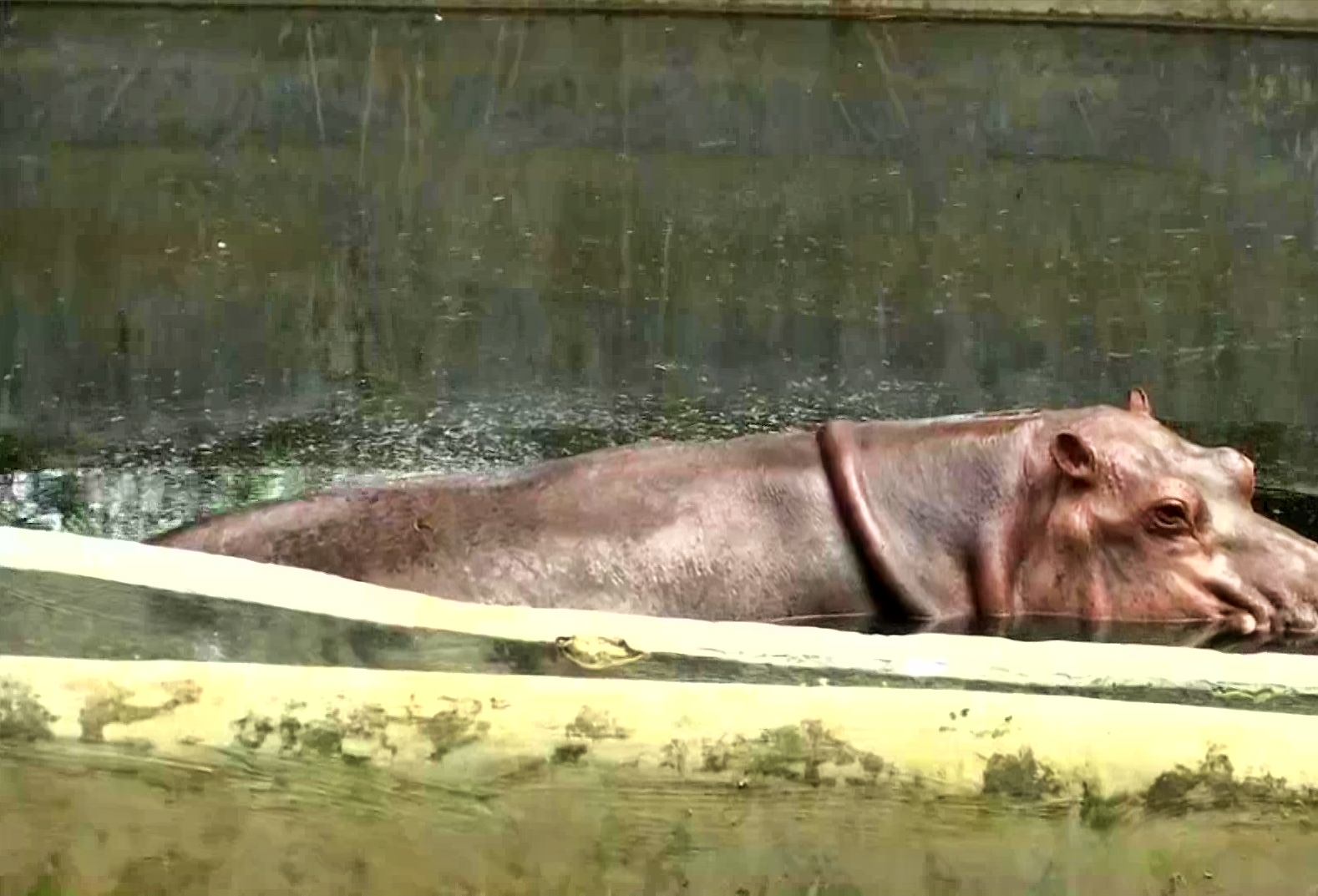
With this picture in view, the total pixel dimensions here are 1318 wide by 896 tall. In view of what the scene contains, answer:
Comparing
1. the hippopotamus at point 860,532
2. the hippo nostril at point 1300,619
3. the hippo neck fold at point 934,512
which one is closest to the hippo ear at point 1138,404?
the hippopotamus at point 860,532

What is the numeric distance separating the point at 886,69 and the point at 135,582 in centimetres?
646

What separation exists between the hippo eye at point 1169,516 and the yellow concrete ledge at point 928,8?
5480 mm

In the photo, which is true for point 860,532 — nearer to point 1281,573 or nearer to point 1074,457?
point 1074,457

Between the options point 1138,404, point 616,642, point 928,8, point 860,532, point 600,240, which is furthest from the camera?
point 928,8

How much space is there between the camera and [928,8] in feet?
25.7

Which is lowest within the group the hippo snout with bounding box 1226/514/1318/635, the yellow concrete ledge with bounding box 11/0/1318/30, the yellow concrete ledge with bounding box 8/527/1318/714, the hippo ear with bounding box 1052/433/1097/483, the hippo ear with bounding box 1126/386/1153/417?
the yellow concrete ledge with bounding box 8/527/1318/714

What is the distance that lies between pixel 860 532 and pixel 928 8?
18.6 ft

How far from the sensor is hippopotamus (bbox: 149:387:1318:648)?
2.70 meters

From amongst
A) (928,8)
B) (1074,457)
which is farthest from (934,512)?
(928,8)

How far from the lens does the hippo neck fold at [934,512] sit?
2771mm

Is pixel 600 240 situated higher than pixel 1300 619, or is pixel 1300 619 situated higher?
pixel 600 240

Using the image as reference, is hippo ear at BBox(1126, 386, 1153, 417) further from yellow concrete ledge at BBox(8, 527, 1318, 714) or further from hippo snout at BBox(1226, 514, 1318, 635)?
yellow concrete ledge at BBox(8, 527, 1318, 714)

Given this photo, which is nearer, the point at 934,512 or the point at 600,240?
the point at 934,512

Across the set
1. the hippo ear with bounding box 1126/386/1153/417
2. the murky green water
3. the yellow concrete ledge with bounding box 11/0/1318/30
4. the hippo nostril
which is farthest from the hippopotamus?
the yellow concrete ledge with bounding box 11/0/1318/30
